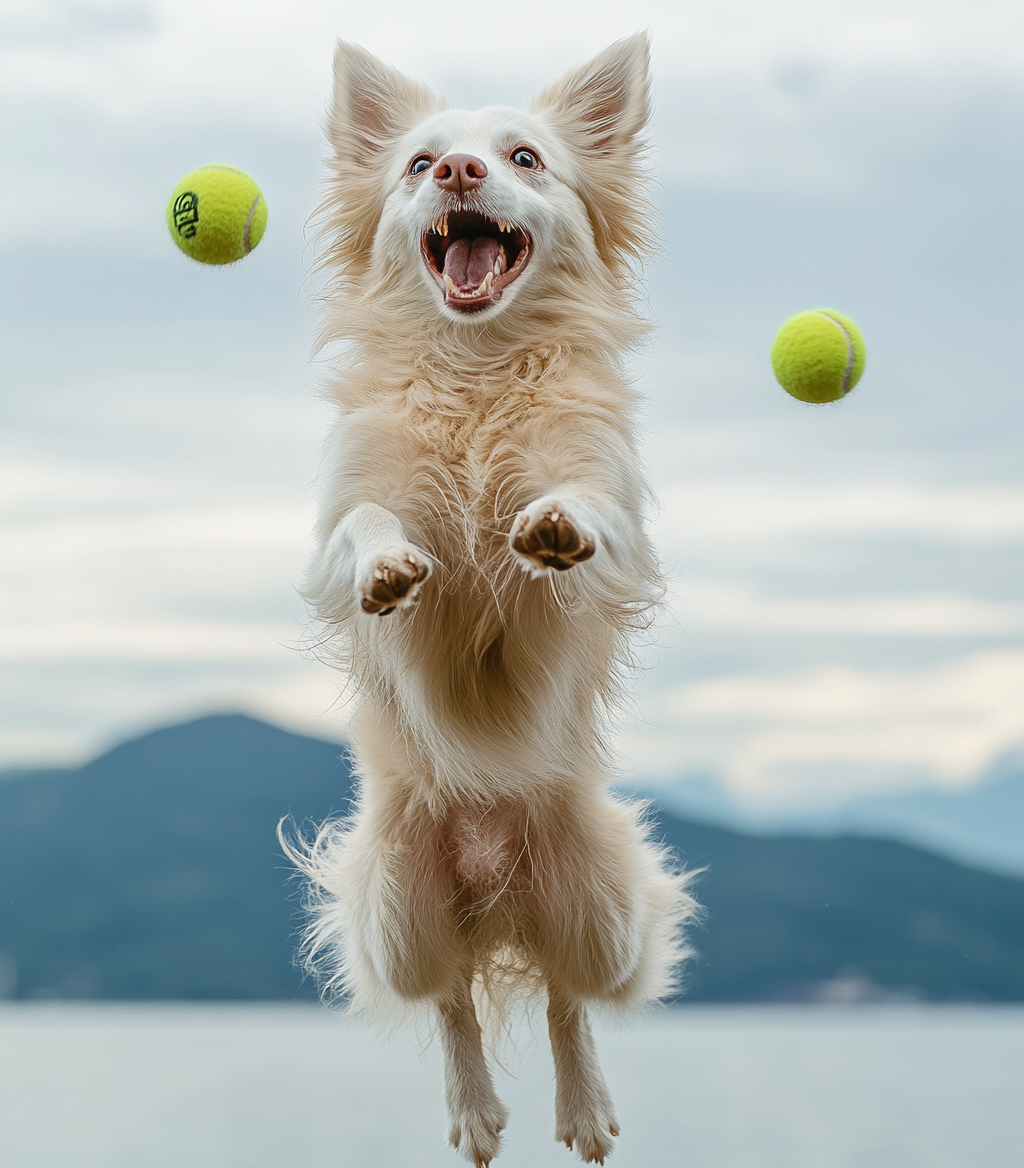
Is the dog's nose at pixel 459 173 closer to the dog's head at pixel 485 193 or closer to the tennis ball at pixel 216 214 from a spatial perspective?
the dog's head at pixel 485 193

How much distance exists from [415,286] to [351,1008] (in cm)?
266

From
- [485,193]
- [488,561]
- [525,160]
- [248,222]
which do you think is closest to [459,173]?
[485,193]

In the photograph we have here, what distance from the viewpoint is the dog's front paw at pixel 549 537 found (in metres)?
3.47

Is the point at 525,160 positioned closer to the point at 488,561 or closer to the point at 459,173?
the point at 459,173

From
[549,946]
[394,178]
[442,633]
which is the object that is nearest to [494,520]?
[442,633]

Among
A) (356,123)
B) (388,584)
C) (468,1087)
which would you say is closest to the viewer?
(388,584)

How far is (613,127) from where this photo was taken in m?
4.79

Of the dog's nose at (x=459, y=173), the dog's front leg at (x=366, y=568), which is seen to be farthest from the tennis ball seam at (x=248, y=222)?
the dog's front leg at (x=366, y=568)

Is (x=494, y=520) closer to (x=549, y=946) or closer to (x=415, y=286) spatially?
(x=415, y=286)

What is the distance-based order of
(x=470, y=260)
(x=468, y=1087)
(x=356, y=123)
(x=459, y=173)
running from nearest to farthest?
(x=459, y=173) → (x=470, y=260) → (x=468, y=1087) → (x=356, y=123)

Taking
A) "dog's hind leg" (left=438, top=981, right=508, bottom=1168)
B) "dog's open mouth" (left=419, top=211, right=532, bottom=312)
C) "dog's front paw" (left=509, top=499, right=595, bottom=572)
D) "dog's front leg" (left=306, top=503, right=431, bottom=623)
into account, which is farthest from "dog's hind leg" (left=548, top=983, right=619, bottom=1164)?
"dog's open mouth" (left=419, top=211, right=532, bottom=312)

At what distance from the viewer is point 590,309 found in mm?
4461

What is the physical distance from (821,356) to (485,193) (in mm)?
1373

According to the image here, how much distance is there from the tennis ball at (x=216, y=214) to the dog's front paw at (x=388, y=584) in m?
1.67
